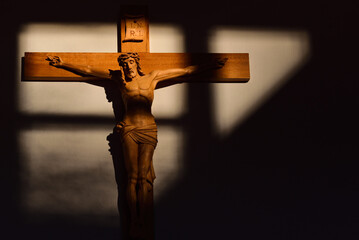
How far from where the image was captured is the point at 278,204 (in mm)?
3479

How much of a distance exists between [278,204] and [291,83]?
Result: 853 mm

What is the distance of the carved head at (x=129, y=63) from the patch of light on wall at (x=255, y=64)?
57 centimetres

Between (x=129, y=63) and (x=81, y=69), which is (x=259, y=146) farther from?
(x=81, y=69)

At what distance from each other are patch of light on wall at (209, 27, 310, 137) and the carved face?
22.8 inches

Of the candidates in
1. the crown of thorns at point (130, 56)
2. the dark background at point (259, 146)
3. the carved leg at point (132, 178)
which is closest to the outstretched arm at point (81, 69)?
the crown of thorns at point (130, 56)

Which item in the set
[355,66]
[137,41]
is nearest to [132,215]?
[137,41]

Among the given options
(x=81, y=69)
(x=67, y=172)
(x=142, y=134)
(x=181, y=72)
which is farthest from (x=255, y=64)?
(x=67, y=172)

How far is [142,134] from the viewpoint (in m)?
3.33

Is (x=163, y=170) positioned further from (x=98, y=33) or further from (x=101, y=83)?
(x=98, y=33)

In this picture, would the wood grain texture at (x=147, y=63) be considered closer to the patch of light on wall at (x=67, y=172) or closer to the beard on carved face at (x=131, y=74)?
the beard on carved face at (x=131, y=74)

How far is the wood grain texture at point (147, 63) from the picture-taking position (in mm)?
3553

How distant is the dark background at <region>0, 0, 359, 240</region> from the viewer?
11.2 feet

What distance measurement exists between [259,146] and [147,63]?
0.95m

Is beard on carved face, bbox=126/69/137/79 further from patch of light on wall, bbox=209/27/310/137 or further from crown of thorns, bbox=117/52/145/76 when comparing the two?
patch of light on wall, bbox=209/27/310/137
